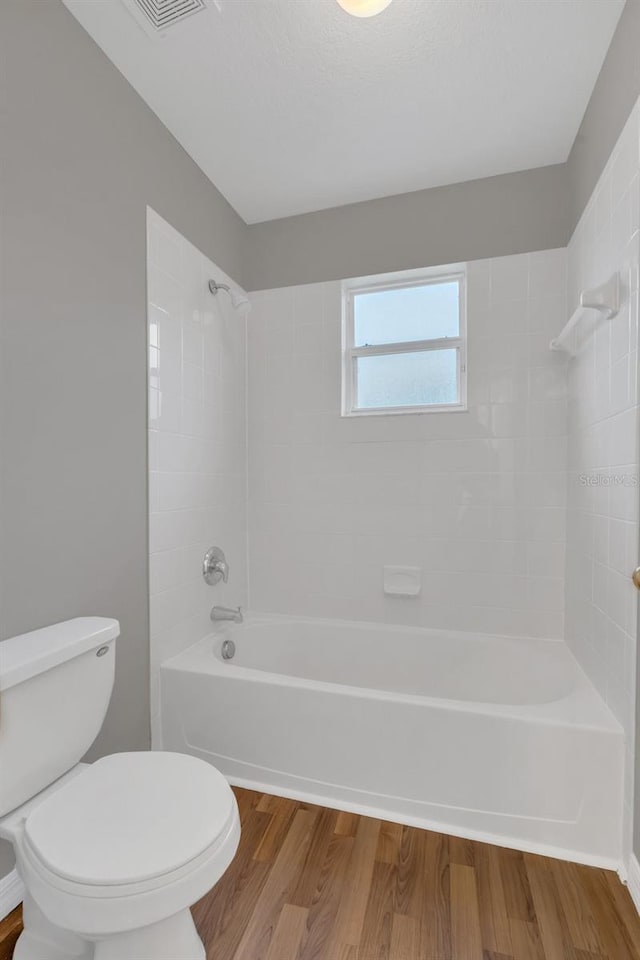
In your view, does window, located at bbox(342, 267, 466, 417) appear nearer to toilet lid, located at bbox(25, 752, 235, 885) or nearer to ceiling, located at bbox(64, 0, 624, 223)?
ceiling, located at bbox(64, 0, 624, 223)

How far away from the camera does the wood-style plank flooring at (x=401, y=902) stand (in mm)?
1094

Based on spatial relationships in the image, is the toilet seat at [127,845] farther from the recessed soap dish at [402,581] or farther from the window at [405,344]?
the window at [405,344]

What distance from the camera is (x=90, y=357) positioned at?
1.44 metres

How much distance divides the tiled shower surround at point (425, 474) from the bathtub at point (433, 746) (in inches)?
15.9

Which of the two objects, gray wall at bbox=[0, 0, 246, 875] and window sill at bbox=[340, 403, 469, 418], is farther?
window sill at bbox=[340, 403, 469, 418]

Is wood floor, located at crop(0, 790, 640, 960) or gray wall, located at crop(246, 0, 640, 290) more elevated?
gray wall, located at crop(246, 0, 640, 290)

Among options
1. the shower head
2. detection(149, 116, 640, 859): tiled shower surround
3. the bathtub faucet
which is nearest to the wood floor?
detection(149, 116, 640, 859): tiled shower surround

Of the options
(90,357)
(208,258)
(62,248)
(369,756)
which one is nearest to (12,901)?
(369,756)

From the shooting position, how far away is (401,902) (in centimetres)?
121

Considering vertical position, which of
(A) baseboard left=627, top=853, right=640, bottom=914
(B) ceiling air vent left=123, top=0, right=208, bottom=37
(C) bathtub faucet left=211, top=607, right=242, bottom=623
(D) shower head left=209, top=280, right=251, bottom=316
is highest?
(B) ceiling air vent left=123, top=0, right=208, bottom=37

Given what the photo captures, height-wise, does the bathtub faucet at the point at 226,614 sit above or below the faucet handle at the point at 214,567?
below

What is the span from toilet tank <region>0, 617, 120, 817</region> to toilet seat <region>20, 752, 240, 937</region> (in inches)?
3.1

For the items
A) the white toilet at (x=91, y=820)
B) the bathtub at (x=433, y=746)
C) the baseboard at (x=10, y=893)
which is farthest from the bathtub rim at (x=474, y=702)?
the baseboard at (x=10, y=893)

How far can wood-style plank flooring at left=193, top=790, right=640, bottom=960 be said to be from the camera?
3.59 feet
